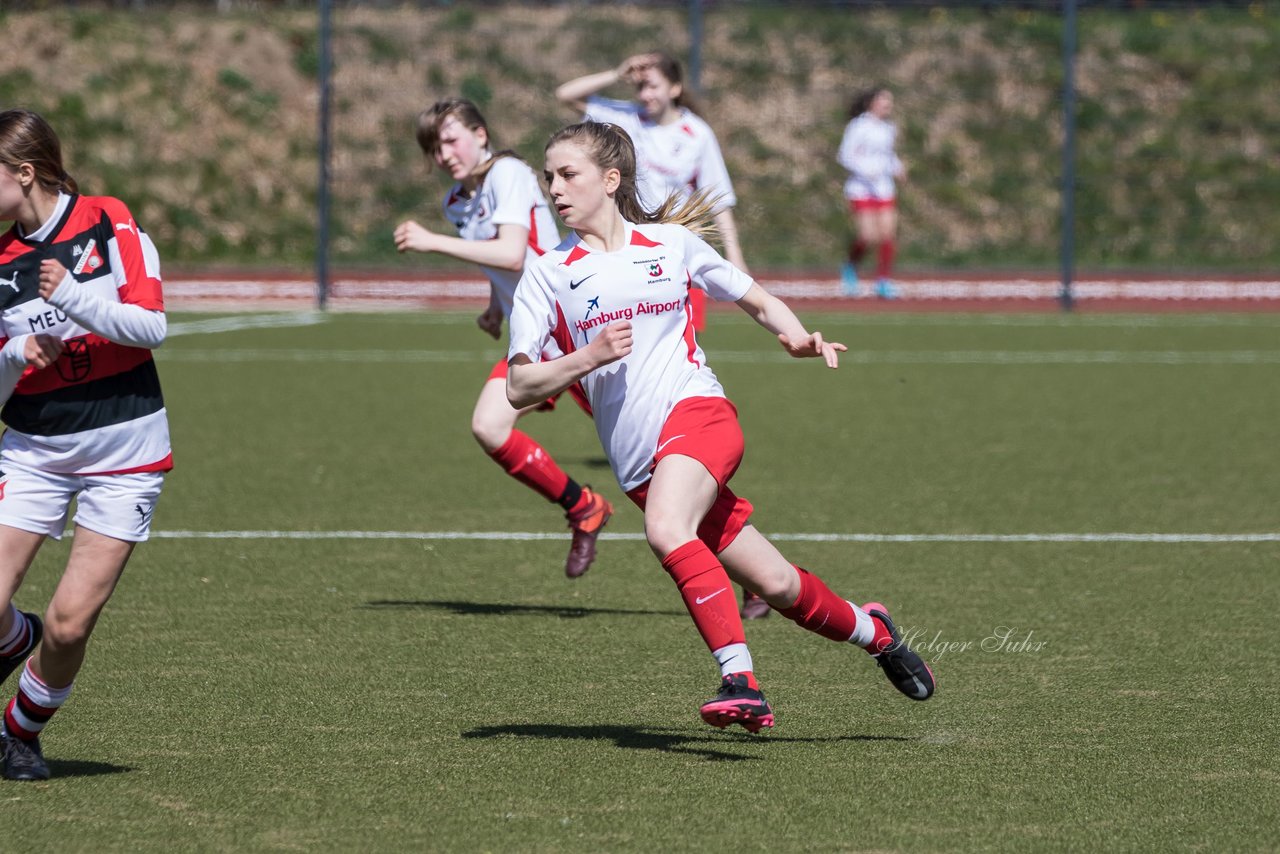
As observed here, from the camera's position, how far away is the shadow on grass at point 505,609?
644 cm

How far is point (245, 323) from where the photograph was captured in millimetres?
18594

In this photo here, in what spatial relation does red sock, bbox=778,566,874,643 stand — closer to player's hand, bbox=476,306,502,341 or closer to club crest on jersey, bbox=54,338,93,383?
club crest on jersey, bbox=54,338,93,383

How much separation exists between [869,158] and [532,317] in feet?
55.4

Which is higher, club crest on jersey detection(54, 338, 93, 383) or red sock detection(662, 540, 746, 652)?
club crest on jersey detection(54, 338, 93, 383)

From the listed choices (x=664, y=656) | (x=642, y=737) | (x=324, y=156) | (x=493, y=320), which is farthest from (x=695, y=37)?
(x=642, y=737)

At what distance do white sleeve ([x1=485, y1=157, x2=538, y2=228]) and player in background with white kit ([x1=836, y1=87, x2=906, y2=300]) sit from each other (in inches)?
564

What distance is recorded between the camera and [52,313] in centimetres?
431

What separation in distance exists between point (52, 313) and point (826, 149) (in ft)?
82.7

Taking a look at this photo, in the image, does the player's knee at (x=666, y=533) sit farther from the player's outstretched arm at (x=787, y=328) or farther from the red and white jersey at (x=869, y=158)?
the red and white jersey at (x=869, y=158)

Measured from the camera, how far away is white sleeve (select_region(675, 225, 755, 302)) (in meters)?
4.95

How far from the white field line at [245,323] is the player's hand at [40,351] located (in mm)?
13144

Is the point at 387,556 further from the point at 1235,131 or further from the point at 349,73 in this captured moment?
the point at 1235,131

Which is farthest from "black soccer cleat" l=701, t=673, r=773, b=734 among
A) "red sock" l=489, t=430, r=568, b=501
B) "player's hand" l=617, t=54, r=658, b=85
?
"player's hand" l=617, t=54, r=658, b=85

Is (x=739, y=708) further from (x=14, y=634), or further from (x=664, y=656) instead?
(x=14, y=634)
